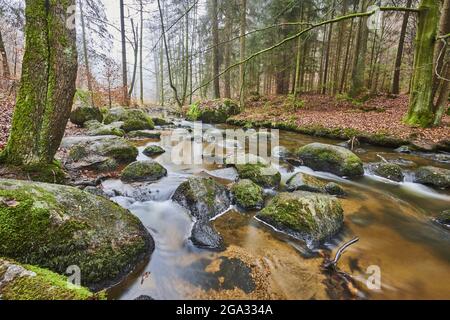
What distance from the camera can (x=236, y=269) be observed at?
10.6 feet

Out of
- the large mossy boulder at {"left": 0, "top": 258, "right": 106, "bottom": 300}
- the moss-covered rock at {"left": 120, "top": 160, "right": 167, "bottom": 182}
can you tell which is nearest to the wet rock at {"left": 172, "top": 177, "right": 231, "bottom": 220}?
the moss-covered rock at {"left": 120, "top": 160, "right": 167, "bottom": 182}

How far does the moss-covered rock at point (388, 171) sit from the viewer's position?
6.37 m

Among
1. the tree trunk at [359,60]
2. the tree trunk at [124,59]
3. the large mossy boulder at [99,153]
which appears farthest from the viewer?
the tree trunk at [124,59]

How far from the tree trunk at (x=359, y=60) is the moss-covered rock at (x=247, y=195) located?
50.0 ft

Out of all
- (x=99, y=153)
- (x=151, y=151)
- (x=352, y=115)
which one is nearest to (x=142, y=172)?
(x=99, y=153)

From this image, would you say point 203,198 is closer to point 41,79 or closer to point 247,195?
point 247,195

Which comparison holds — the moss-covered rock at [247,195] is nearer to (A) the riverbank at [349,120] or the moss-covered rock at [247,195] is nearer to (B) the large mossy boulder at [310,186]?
(B) the large mossy boulder at [310,186]

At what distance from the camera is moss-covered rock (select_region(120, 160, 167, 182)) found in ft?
19.0

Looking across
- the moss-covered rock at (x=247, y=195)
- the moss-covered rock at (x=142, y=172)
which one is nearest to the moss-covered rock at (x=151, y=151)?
the moss-covered rock at (x=142, y=172)

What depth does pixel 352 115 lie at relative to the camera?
1361 cm
